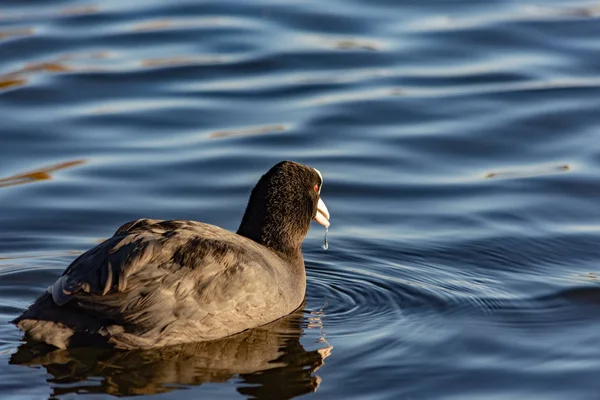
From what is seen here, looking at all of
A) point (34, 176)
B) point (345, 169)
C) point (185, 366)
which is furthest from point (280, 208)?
point (34, 176)

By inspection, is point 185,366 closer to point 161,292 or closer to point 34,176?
point 161,292

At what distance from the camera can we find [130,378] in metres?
7.39

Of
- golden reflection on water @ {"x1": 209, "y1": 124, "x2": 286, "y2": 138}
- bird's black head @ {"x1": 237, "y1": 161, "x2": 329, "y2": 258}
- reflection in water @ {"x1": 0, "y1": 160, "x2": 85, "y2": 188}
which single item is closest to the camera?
bird's black head @ {"x1": 237, "y1": 161, "x2": 329, "y2": 258}

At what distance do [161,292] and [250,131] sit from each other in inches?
228

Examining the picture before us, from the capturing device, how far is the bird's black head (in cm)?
893

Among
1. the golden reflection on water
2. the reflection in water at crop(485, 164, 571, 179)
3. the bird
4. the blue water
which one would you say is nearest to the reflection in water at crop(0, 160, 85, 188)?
the blue water

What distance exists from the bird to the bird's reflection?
0.32 ft

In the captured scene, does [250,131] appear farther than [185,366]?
Yes

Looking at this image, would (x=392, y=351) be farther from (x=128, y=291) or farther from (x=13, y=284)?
(x=13, y=284)

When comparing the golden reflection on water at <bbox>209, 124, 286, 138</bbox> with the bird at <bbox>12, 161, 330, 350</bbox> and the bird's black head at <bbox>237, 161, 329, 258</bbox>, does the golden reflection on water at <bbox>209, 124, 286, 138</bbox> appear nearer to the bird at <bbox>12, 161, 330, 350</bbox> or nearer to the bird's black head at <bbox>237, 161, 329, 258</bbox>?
the bird's black head at <bbox>237, 161, 329, 258</bbox>

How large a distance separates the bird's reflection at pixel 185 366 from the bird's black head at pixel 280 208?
1031 mm

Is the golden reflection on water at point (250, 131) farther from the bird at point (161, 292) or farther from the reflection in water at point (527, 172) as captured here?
the bird at point (161, 292)

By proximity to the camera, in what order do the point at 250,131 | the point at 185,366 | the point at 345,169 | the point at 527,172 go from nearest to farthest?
the point at 185,366, the point at 527,172, the point at 345,169, the point at 250,131

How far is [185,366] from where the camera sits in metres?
7.61
